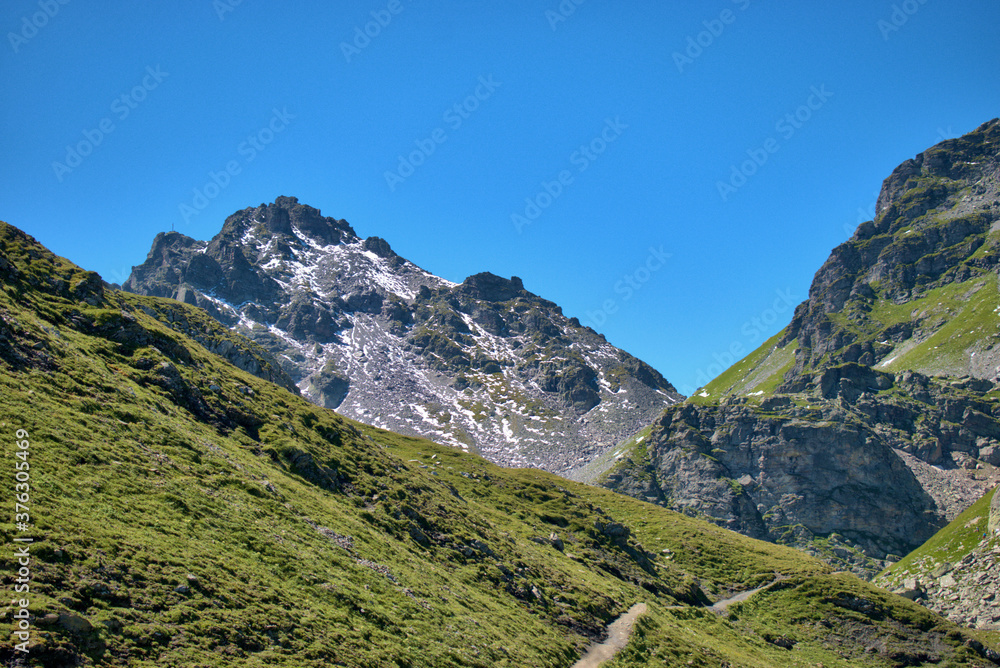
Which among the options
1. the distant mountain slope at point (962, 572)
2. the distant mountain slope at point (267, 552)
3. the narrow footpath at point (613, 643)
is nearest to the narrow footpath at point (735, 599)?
the distant mountain slope at point (267, 552)

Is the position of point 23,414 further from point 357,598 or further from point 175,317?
point 175,317

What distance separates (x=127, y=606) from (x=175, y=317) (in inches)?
2839

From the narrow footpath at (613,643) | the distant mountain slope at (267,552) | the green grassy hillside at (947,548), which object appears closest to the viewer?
the distant mountain slope at (267,552)

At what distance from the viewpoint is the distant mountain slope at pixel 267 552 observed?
19.3 meters

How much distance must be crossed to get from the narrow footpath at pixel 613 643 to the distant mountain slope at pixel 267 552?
0.80 meters

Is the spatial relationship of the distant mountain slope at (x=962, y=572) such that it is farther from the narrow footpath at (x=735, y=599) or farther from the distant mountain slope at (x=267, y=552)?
the narrow footpath at (x=735, y=599)

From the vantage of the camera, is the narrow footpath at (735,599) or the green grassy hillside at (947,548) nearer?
the narrow footpath at (735,599)

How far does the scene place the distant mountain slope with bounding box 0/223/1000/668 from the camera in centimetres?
1934

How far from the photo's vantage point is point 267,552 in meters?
27.5

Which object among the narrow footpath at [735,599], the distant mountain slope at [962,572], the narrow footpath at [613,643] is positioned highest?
the narrow footpath at [613,643]

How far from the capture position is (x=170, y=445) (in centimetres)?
3173

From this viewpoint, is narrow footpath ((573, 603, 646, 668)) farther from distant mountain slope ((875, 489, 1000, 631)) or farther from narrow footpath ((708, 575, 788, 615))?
distant mountain slope ((875, 489, 1000, 631))

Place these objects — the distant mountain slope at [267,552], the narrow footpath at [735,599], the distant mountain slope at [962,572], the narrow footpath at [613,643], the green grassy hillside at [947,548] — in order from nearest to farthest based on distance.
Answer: the distant mountain slope at [267,552] < the narrow footpath at [613,643] < the narrow footpath at [735,599] < the distant mountain slope at [962,572] < the green grassy hillside at [947,548]

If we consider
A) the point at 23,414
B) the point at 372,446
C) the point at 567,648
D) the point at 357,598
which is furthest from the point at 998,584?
the point at 23,414
